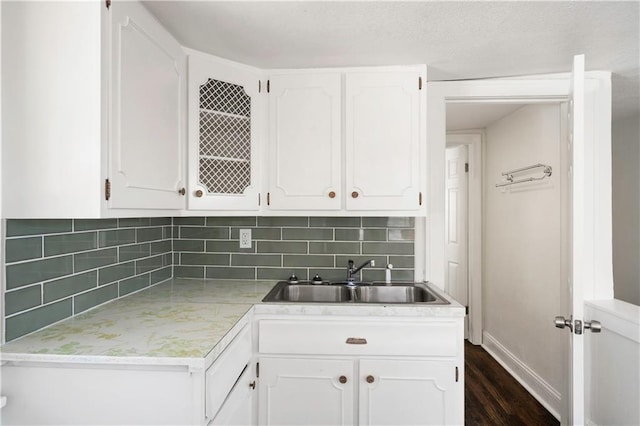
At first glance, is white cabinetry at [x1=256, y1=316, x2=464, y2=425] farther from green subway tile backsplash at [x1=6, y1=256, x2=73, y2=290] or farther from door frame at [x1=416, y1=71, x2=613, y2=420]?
green subway tile backsplash at [x1=6, y1=256, x2=73, y2=290]

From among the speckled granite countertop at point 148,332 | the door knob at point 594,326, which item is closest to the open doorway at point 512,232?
the door knob at point 594,326

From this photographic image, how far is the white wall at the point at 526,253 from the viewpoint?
7.78ft

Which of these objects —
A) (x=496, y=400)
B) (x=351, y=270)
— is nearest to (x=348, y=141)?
(x=351, y=270)

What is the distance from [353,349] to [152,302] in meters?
0.98

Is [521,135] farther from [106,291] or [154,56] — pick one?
[106,291]

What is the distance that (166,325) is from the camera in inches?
50.8

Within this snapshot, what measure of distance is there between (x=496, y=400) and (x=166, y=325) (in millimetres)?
2395

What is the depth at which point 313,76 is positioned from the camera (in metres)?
1.92

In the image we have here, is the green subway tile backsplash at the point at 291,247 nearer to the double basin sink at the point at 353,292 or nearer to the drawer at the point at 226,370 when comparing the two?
the double basin sink at the point at 353,292

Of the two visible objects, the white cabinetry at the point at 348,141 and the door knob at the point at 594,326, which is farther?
the white cabinetry at the point at 348,141

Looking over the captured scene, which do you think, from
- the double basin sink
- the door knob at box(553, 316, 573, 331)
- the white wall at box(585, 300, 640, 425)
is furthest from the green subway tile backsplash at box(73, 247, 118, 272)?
the white wall at box(585, 300, 640, 425)

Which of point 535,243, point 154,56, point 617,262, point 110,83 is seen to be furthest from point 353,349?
point 617,262

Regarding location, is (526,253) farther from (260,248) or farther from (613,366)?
(260,248)

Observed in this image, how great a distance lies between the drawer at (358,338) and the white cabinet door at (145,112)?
2.62 ft
